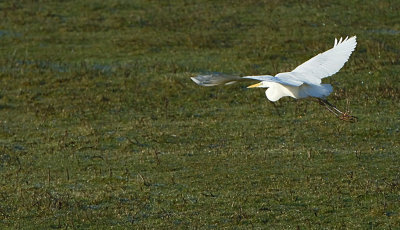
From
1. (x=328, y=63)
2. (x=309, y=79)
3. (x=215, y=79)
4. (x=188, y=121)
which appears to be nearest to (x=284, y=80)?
(x=309, y=79)

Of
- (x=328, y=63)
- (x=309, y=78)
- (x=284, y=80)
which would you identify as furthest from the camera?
(x=328, y=63)

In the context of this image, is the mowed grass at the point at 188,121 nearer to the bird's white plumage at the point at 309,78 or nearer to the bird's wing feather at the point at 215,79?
the bird's white plumage at the point at 309,78

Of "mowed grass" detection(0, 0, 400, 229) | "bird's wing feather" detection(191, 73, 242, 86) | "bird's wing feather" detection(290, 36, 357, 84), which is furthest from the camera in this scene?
"bird's wing feather" detection(290, 36, 357, 84)

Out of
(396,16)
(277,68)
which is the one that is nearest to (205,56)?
(277,68)

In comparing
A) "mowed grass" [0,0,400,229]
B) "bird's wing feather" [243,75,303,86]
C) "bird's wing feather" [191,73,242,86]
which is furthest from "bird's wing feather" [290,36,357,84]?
"bird's wing feather" [191,73,242,86]

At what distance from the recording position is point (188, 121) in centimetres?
1909

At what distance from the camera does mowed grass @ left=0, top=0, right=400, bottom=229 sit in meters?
12.5

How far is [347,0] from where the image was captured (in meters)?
31.3

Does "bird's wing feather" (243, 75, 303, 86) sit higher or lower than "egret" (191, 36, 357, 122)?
higher

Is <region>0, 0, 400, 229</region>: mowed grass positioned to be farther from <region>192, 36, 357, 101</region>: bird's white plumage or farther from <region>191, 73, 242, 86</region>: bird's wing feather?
<region>191, 73, 242, 86</region>: bird's wing feather

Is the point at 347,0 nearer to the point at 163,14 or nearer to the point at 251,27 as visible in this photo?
the point at 251,27

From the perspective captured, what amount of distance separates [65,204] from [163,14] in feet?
63.0

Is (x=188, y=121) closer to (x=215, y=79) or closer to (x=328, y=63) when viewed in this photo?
(x=328, y=63)

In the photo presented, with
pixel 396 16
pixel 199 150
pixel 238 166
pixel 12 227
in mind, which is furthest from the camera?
pixel 396 16
